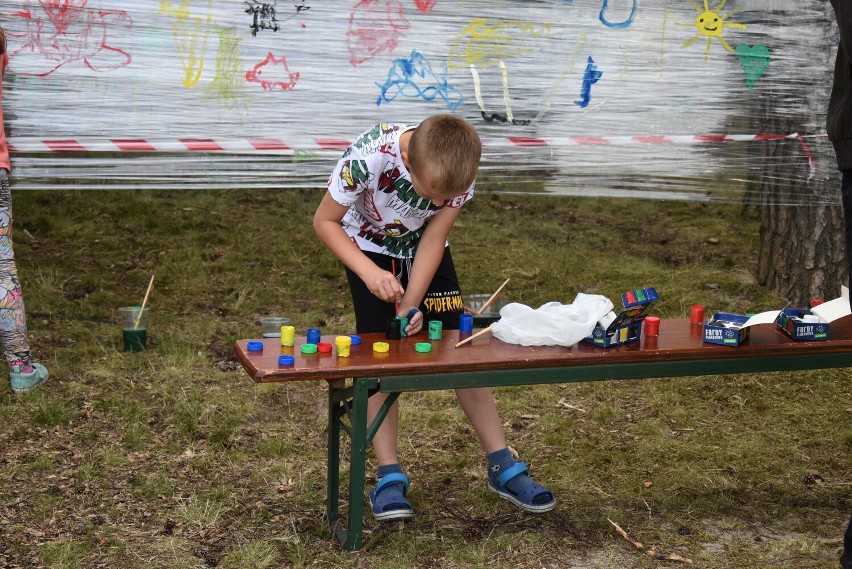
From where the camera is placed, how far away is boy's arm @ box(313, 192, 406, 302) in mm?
2791

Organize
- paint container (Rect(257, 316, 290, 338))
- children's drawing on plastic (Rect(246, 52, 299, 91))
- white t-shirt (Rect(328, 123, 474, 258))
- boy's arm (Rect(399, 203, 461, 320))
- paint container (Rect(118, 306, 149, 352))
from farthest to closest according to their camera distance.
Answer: paint container (Rect(257, 316, 290, 338))
children's drawing on plastic (Rect(246, 52, 299, 91))
paint container (Rect(118, 306, 149, 352))
boy's arm (Rect(399, 203, 461, 320))
white t-shirt (Rect(328, 123, 474, 258))

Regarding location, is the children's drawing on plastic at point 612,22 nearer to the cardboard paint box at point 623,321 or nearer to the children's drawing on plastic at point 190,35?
the children's drawing on plastic at point 190,35

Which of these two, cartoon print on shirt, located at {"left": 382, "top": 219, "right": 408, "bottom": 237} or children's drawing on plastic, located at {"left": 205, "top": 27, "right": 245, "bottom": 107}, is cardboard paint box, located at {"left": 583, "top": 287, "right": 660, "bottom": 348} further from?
children's drawing on plastic, located at {"left": 205, "top": 27, "right": 245, "bottom": 107}

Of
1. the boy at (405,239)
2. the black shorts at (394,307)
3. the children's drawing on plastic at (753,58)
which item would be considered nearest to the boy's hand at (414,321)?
the boy at (405,239)

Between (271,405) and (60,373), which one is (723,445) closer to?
(271,405)

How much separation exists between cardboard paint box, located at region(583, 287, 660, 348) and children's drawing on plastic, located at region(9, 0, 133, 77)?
2.68 meters

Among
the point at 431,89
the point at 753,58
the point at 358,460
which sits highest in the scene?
the point at 753,58

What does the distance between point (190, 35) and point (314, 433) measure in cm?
190

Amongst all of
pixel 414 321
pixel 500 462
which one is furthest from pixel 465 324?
pixel 500 462

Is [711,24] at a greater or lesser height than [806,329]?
greater

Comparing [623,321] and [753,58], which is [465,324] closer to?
[623,321]

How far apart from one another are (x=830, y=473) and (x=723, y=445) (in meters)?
0.38

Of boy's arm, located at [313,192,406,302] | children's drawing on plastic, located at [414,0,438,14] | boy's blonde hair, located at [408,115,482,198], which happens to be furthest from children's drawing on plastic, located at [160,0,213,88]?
boy's blonde hair, located at [408,115,482,198]

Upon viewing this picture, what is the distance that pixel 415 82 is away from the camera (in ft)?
15.2
